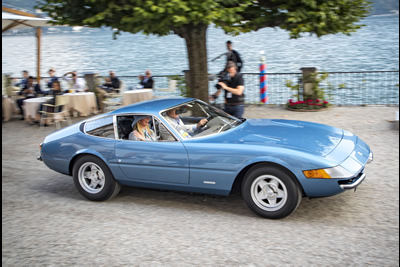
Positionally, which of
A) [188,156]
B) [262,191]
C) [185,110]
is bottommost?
[262,191]

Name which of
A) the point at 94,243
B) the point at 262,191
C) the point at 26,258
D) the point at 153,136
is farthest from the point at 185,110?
the point at 26,258

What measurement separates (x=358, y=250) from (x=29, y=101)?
1088 centimetres

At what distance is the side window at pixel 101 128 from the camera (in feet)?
20.7

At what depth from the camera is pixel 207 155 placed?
5484 mm

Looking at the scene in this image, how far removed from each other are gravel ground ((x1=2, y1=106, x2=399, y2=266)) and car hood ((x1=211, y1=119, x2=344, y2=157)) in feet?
2.76

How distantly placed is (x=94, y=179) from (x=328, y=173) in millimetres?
3411

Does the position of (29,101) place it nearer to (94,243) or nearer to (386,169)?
(94,243)

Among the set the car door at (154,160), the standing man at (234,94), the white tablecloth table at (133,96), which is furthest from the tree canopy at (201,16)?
the white tablecloth table at (133,96)

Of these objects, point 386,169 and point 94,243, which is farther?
point 386,169

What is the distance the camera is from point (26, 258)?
15.7 ft

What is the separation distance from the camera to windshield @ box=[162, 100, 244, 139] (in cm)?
609

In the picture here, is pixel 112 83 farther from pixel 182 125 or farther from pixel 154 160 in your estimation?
pixel 154 160

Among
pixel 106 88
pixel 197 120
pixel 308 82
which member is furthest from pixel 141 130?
pixel 106 88

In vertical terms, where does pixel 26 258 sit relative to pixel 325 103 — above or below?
below
